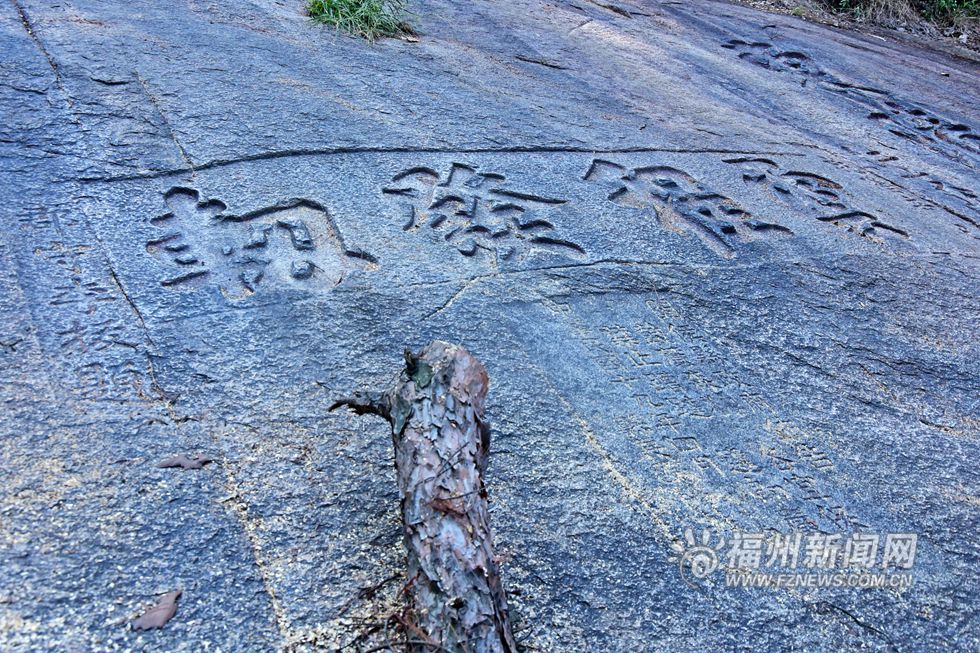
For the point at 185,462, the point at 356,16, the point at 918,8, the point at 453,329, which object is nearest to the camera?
the point at 185,462

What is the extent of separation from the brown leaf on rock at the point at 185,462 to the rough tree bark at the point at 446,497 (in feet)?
0.97

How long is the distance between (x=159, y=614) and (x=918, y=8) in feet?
23.1

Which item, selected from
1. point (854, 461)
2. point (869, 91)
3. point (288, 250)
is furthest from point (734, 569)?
point (869, 91)

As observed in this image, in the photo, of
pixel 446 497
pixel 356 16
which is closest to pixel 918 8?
pixel 356 16

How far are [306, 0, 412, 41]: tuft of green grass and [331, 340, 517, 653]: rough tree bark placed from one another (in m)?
2.56

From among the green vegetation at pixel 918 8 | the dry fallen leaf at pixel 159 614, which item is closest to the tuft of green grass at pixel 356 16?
the dry fallen leaf at pixel 159 614

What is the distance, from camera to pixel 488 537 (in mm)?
1462

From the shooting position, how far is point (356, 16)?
392 centimetres

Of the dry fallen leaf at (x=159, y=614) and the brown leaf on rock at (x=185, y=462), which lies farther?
the brown leaf on rock at (x=185, y=462)

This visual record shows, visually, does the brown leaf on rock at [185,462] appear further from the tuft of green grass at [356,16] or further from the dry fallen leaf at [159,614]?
the tuft of green grass at [356,16]

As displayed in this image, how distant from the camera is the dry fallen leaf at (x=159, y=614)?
1.42 m

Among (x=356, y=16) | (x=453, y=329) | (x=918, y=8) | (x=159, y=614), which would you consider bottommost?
(x=159, y=614)

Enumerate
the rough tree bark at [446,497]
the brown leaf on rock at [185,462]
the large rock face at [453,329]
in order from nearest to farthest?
the rough tree bark at [446,497]
the large rock face at [453,329]
the brown leaf on rock at [185,462]

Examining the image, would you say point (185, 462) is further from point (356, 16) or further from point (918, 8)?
point (918, 8)
